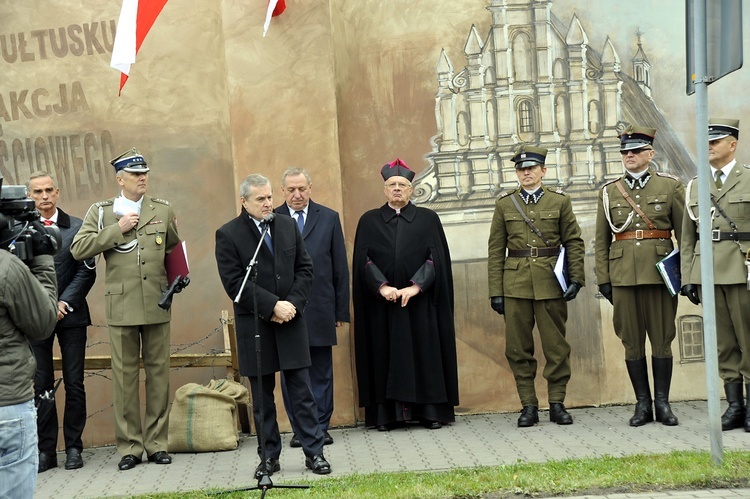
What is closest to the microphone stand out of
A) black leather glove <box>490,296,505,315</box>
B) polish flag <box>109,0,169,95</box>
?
polish flag <box>109,0,169,95</box>

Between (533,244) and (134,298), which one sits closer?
(134,298)

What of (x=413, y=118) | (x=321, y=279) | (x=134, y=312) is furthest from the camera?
(x=413, y=118)

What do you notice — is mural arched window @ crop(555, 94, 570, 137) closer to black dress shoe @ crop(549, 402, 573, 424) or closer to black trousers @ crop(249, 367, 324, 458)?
black dress shoe @ crop(549, 402, 573, 424)

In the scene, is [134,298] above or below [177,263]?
below

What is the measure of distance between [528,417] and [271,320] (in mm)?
2561

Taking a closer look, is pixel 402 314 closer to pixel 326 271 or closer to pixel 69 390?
pixel 326 271

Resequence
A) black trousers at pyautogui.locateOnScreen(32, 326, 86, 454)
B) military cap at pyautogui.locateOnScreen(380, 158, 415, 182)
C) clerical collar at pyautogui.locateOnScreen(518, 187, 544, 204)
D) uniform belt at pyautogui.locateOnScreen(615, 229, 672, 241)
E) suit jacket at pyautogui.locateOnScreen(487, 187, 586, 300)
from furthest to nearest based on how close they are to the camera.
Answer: military cap at pyautogui.locateOnScreen(380, 158, 415, 182)
clerical collar at pyautogui.locateOnScreen(518, 187, 544, 204)
suit jacket at pyautogui.locateOnScreen(487, 187, 586, 300)
uniform belt at pyautogui.locateOnScreen(615, 229, 672, 241)
black trousers at pyautogui.locateOnScreen(32, 326, 86, 454)

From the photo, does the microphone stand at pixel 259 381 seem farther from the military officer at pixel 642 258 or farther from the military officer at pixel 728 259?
the military officer at pixel 728 259

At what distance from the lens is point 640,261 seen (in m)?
8.05

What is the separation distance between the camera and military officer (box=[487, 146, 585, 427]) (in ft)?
27.2

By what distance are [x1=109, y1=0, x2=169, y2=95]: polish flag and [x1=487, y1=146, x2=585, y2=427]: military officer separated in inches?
125

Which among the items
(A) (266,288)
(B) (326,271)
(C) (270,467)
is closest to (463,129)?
(B) (326,271)

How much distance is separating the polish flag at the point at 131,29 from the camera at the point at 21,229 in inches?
139

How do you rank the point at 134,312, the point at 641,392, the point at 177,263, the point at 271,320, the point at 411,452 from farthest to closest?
the point at 641,392
the point at 177,263
the point at 134,312
the point at 411,452
the point at 271,320
